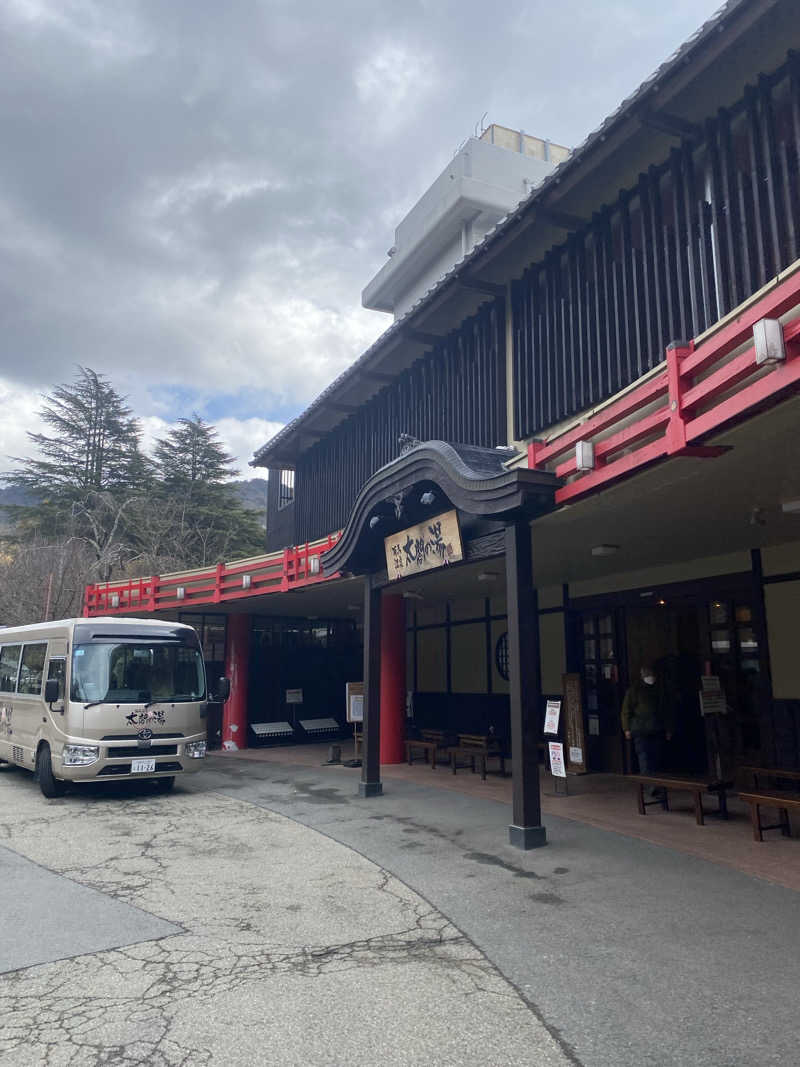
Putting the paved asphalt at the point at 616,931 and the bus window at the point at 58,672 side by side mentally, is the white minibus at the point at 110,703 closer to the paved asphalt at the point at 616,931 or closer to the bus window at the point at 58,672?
the bus window at the point at 58,672

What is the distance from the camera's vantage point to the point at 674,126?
8.19m

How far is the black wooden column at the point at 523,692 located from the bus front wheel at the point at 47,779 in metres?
6.75

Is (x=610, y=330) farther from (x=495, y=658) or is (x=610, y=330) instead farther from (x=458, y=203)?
(x=458, y=203)

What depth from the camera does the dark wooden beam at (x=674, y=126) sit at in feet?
26.5

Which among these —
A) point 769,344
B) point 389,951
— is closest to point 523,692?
point 389,951

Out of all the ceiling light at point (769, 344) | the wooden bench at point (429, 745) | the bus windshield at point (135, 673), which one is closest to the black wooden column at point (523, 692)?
the ceiling light at point (769, 344)

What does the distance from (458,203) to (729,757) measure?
1502 cm

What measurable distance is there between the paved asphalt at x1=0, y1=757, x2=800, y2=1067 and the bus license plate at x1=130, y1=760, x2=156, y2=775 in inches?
72.7

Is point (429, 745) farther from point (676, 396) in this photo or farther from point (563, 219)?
point (676, 396)

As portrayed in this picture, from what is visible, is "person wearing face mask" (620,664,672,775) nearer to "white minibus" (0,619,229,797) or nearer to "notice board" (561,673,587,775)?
"notice board" (561,673,587,775)

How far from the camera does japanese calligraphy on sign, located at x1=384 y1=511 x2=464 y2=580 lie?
8.39 m

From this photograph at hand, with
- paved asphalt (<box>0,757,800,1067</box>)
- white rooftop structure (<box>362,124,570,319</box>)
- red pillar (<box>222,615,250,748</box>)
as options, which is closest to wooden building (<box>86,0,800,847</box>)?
paved asphalt (<box>0,757,800,1067</box>)

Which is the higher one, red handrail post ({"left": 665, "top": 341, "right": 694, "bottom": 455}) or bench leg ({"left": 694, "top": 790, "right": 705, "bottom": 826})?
red handrail post ({"left": 665, "top": 341, "right": 694, "bottom": 455})

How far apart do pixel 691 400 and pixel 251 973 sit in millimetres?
4668
